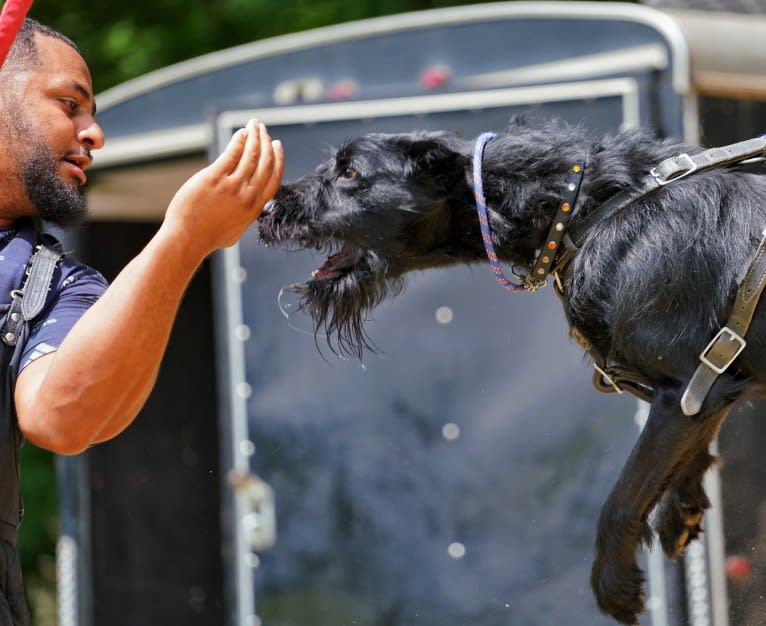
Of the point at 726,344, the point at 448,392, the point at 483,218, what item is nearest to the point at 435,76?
the point at 448,392

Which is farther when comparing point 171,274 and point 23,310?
point 23,310

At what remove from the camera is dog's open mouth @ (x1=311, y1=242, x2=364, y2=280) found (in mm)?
3617

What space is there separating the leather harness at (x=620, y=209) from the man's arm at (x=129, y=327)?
1080mm

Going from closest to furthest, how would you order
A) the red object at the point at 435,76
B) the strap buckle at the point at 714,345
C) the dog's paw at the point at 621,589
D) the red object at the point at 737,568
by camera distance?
1. the strap buckle at the point at 714,345
2. the dog's paw at the point at 621,589
3. the red object at the point at 737,568
4. the red object at the point at 435,76

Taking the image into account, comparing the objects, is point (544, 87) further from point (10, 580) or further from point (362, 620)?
point (10, 580)

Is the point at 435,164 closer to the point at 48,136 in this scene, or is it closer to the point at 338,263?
the point at 338,263

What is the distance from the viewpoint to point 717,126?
4.62 metres

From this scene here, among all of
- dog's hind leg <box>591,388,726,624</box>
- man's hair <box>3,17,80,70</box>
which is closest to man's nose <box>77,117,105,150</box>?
man's hair <box>3,17,80,70</box>

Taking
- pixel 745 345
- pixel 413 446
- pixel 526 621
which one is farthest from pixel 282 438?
pixel 745 345

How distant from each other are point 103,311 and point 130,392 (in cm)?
23

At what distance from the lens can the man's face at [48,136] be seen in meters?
2.79

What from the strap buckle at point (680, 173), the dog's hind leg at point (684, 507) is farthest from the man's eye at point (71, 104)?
the dog's hind leg at point (684, 507)

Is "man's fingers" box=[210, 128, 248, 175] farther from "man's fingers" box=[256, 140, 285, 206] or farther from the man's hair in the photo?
the man's hair

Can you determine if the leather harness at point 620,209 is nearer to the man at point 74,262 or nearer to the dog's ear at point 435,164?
the dog's ear at point 435,164
